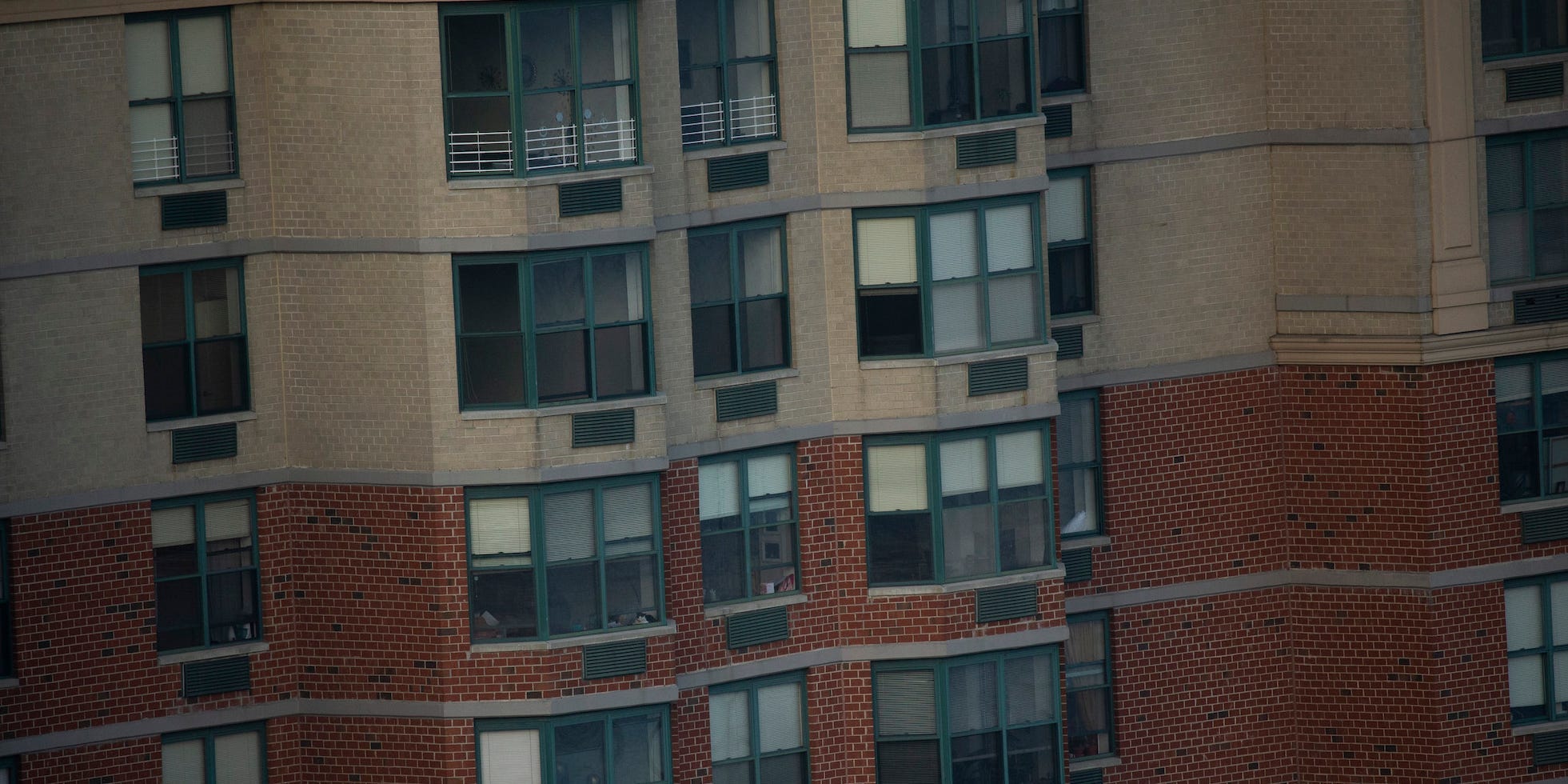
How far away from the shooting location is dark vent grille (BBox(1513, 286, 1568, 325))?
4497 cm

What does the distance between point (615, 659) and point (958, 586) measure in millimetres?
4794

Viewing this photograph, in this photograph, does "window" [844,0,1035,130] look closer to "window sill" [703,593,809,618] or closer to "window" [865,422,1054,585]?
"window" [865,422,1054,585]

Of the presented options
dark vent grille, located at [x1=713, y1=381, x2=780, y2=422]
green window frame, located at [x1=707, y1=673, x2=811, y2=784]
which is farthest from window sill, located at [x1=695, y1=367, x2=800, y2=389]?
green window frame, located at [x1=707, y1=673, x2=811, y2=784]

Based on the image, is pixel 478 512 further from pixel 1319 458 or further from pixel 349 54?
pixel 1319 458

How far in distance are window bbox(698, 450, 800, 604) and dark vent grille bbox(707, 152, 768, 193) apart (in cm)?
343

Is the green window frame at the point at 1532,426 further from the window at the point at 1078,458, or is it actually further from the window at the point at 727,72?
the window at the point at 727,72

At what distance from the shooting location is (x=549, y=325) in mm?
40250

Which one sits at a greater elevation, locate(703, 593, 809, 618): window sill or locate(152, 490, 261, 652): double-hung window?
locate(152, 490, 261, 652): double-hung window

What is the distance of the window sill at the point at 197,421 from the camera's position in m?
40.3

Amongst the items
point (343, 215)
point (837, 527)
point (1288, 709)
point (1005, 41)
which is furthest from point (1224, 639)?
point (343, 215)

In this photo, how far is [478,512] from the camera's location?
4031cm

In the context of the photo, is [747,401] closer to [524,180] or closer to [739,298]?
[739,298]

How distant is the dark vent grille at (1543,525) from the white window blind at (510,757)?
1394 centimetres

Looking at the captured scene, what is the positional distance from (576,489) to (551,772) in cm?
343
